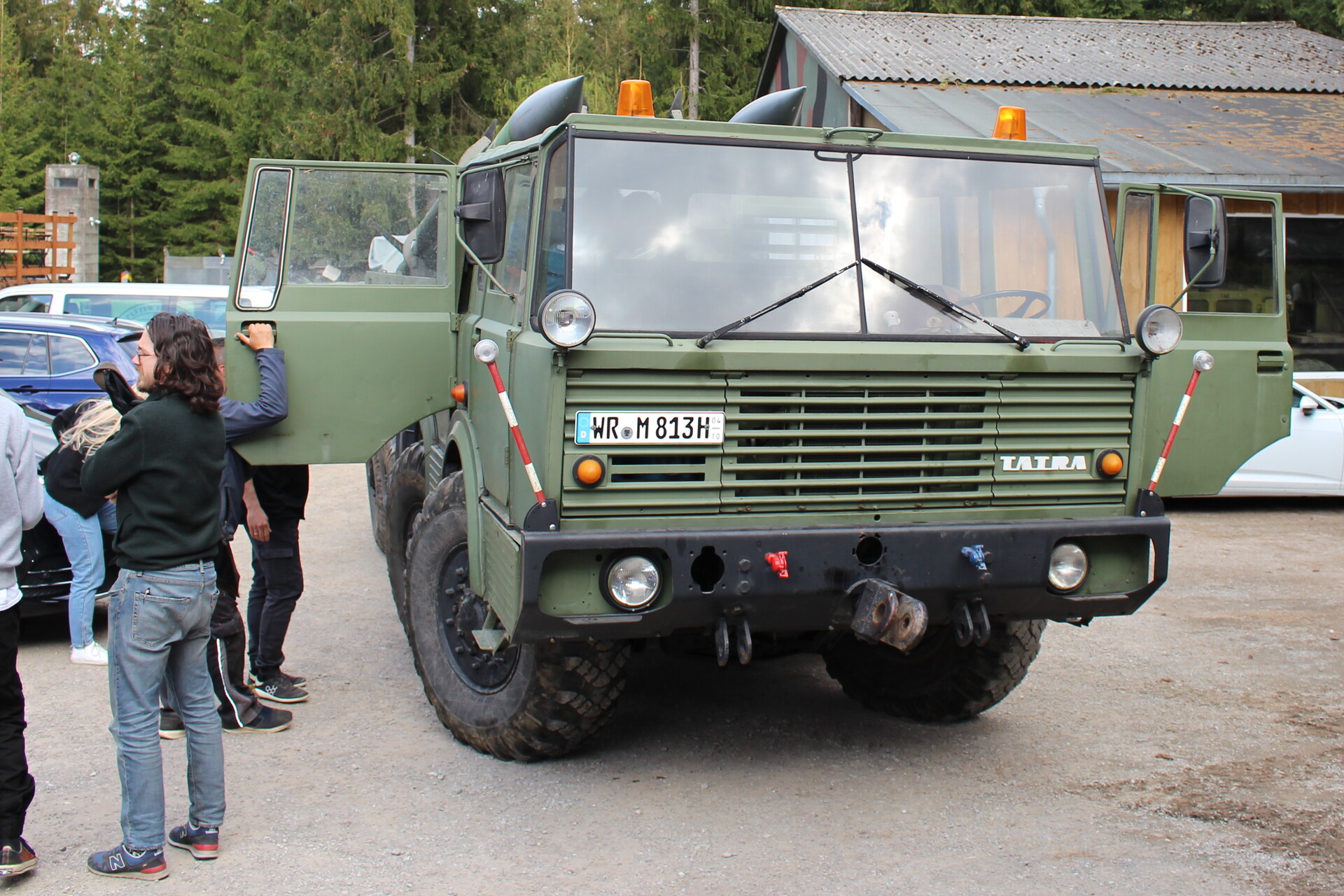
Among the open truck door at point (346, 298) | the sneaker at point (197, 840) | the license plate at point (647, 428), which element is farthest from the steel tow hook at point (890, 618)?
the open truck door at point (346, 298)

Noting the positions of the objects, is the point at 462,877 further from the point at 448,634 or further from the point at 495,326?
the point at 495,326

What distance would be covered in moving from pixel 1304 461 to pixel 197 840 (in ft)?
35.7

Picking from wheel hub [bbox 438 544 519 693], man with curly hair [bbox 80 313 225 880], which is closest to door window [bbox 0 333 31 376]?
wheel hub [bbox 438 544 519 693]

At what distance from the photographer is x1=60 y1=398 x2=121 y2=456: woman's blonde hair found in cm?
594

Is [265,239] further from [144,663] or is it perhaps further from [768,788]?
[768,788]

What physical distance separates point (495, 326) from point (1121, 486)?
255cm

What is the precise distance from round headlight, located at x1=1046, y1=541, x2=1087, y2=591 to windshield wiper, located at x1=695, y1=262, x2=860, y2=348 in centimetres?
131

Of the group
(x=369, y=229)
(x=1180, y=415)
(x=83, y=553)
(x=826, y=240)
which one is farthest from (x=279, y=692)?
(x=1180, y=415)

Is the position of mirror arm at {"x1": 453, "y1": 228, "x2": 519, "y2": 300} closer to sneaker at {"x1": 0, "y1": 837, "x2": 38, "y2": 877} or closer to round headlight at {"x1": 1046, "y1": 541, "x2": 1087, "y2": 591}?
round headlight at {"x1": 1046, "y1": 541, "x2": 1087, "y2": 591}

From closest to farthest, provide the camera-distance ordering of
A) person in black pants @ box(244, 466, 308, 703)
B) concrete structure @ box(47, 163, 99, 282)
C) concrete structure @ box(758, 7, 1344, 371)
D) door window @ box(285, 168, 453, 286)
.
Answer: door window @ box(285, 168, 453, 286) → person in black pants @ box(244, 466, 308, 703) → concrete structure @ box(758, 7, 1344, 371) → concrete structure @ box(47, 163, 99, 282)

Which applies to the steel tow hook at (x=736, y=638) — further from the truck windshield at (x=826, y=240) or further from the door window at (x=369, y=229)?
the door window at (x=369, y=229)

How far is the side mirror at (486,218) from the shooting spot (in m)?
4.85

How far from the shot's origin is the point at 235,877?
420 cm

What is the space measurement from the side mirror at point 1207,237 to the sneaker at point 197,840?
4.16 metres
